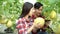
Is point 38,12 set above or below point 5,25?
above

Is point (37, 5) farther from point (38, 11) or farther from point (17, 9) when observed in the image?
point (17, 9)

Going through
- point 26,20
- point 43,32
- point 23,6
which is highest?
point 23,6

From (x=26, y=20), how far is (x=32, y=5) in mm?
135

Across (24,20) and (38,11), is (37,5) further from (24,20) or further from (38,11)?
(24,20)

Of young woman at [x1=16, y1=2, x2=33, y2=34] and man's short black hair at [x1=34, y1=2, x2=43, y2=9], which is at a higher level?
man's short black hair at [x1=34, y1=2, x2=43, y2=9]

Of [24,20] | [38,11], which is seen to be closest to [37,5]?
[38,11]

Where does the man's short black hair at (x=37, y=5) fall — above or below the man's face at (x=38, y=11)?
above

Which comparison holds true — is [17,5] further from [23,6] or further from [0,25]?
[0,25]

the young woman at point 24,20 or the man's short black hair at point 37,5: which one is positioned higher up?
the man's short black hair at point 37,5

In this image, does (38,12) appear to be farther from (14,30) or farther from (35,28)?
(14,30)

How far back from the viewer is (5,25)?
1655mm

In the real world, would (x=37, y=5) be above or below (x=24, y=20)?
above

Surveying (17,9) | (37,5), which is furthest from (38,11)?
(17,9)

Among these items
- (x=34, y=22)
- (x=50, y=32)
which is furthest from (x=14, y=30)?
(x=50, y=32)
